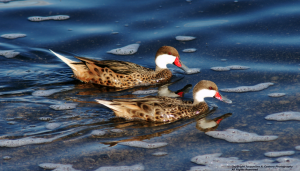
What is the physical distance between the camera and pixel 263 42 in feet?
31.9

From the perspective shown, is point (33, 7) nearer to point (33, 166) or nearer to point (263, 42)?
point (263, 42)

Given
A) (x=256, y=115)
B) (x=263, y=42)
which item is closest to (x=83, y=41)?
(x=263, y=42)

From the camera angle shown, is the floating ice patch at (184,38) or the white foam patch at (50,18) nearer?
the floating ice patch at (184,38)

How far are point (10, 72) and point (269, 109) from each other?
17.6 ft

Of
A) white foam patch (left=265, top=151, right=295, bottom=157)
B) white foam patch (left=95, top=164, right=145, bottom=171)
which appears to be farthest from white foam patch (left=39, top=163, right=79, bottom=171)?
white foam patch (left=265, top=151, right=295, bottom=157)

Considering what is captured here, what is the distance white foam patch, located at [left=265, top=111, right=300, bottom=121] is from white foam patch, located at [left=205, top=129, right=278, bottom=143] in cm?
64

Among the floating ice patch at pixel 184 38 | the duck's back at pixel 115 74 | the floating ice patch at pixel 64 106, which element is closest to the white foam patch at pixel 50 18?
the duck's back at pixel 115 74

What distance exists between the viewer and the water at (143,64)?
573 centimetres

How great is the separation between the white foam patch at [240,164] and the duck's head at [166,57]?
12.2ft

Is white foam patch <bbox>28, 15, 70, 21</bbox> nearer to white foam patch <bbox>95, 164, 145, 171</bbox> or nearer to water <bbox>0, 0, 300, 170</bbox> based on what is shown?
water <bbox>0, 0, 300, 170</bbox>

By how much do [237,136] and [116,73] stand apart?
3.34 m

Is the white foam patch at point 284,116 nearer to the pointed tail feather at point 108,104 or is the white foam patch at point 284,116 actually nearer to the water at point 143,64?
the water at point 143,64

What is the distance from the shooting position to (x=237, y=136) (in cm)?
606

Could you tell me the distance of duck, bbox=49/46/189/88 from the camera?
8516 mm
